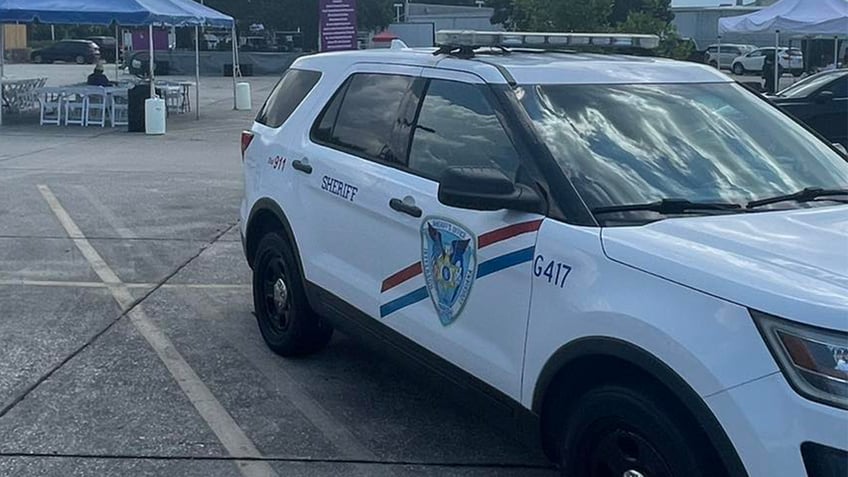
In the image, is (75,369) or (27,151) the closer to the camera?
(75,369)

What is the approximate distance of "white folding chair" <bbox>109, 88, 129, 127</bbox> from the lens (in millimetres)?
21781

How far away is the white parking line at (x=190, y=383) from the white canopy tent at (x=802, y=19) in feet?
51.9

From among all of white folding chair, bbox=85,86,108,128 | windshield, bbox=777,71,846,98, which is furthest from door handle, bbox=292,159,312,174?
white folding chair, bbox=85,86,108,128

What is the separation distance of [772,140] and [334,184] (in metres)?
2.13

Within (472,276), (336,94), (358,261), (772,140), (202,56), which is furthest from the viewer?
(202,56)

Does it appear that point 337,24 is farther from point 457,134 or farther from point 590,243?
point 590,243

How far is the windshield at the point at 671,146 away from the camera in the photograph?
13.1ft

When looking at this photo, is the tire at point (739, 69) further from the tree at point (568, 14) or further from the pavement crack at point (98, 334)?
the pavement crack at point (98, 334)

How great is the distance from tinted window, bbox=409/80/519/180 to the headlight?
1484 millimetres

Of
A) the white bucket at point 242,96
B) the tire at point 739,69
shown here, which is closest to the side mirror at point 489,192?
the white bucket at point 242,96

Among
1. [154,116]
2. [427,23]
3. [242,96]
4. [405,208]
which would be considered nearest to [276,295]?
[405,208]

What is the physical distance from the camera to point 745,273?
312cm

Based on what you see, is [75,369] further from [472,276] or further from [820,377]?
[820,377]

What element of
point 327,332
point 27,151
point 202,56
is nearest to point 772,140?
point 327,332
